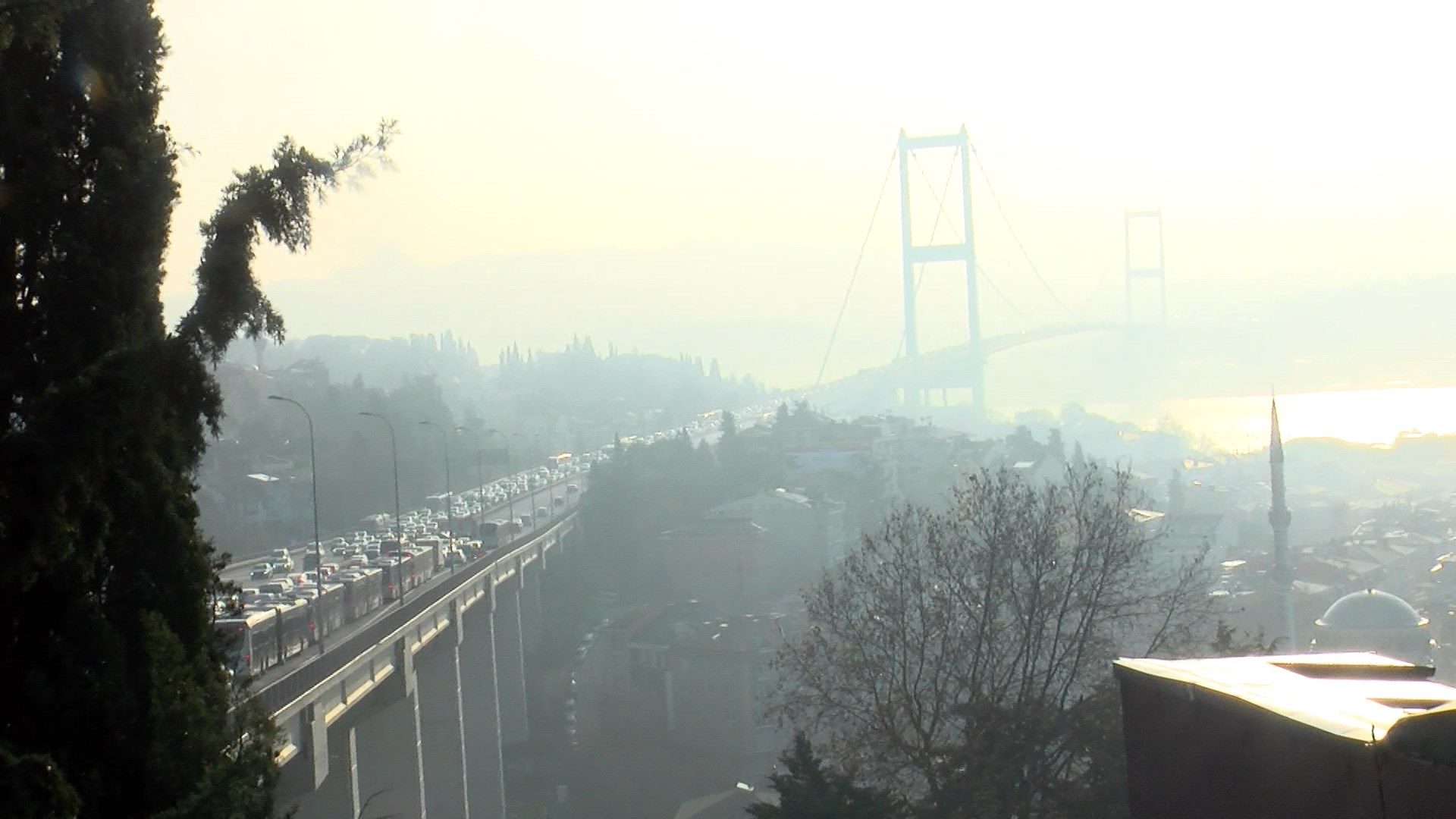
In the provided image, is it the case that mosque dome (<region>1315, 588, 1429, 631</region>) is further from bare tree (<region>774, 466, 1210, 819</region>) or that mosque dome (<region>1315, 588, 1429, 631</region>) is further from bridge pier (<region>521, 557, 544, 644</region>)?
bridge pier (<region>521, 557, 544, 644</region>)

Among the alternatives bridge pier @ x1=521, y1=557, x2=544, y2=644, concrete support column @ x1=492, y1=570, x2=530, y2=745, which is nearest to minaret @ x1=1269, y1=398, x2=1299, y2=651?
concrete support column @ x1=492, y1=570, x2=530, y2=745

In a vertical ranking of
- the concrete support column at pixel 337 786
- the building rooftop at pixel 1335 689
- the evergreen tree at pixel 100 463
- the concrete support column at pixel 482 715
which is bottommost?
the concrete support column at pixel 482 715

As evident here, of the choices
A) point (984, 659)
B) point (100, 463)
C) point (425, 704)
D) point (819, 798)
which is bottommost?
point (425, 704)

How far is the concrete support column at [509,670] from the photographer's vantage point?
24.8m

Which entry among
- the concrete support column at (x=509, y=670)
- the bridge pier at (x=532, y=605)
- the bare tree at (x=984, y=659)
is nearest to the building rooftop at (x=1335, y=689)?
the bare tree at (x=984, y=659)

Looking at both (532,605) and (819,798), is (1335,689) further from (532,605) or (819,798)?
(532,605)

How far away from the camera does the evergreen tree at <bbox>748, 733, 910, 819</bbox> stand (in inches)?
292

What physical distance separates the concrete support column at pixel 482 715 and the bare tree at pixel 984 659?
12.0 m

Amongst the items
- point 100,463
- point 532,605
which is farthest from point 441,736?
point 100,463

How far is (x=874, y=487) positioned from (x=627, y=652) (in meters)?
12.1

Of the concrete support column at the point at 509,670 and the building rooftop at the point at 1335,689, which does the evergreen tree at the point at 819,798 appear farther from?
the concrete support column at the point at 509,670

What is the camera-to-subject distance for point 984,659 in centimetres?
957

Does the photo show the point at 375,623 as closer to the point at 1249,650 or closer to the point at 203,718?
the point at 1249,650

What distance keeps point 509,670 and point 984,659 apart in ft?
55.7
